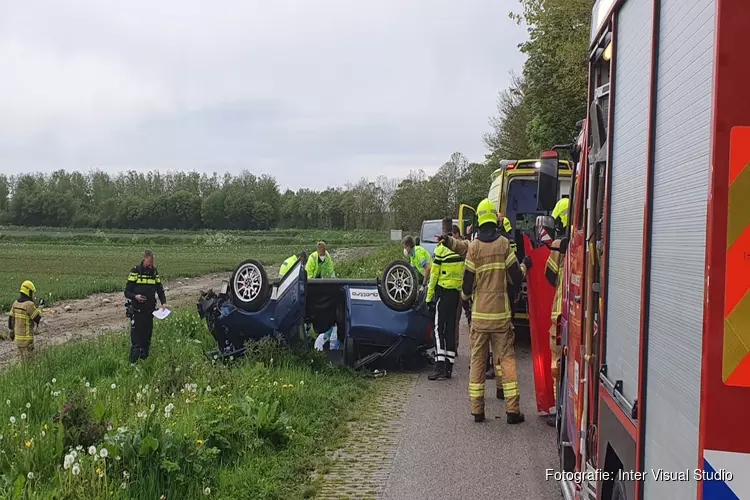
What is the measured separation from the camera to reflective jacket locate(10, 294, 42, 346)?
12.2 meters

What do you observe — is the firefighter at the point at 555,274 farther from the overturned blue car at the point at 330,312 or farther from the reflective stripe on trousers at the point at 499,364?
the overturned blue car at the point at 330,312

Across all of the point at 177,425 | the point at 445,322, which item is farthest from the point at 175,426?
the point at 445,322

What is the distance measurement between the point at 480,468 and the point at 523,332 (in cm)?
683

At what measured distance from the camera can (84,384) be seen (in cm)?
860

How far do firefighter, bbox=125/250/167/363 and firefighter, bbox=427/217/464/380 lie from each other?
4271mm

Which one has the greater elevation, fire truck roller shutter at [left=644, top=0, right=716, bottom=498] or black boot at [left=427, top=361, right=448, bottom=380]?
fire truck roller shutter at [left=644, top=0, right=716, bottom=498]

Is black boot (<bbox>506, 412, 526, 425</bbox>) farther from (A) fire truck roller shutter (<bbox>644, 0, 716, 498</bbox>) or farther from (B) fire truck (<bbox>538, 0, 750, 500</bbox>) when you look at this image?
(A) fire truck roller shutter (<bbox>644, 0, 716, 498</bbox>)

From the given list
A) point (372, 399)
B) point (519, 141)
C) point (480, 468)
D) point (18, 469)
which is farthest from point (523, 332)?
point (519, 141)

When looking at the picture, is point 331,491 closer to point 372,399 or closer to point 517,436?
point 517,436

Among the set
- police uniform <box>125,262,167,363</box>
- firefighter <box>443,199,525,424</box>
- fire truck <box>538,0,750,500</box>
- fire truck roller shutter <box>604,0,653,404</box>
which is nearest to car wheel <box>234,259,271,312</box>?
police uniform <box>125,262,167,363</box>

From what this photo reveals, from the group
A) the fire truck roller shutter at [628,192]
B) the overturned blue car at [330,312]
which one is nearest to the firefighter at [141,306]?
the overturned blue car at [330,312]

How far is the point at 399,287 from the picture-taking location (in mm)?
10016

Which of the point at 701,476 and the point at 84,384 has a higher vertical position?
the point at 701,476

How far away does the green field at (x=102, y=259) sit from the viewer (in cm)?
2983
